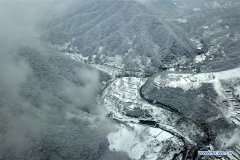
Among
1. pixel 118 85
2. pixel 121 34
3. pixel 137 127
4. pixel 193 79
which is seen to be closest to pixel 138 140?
pixel 137 127

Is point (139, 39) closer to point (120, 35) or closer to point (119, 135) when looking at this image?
point (120, 35)

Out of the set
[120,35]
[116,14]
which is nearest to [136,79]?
[120,35]

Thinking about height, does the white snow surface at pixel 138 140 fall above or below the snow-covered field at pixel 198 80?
above

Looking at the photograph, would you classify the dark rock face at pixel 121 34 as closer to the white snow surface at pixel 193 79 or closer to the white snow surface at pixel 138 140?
the white snow surface at pixel 193 79

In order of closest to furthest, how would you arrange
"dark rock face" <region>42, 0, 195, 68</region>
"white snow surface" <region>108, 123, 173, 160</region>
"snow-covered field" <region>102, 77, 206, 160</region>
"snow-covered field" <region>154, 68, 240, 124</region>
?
1. "white snow surface" <region>108, 123, 173, 160</region>
2. "snow-covered field" <region>102, 77, 206, 160</region>
3. "snow-covered field" <region>154, 68, 240, 124</region>
4. "dark rock face" <region>42, 0, 195, 68</region>

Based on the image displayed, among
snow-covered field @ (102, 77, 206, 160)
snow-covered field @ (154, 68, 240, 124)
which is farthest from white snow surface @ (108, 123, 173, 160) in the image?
snow-covered field @ (154, 68, 240, 124)

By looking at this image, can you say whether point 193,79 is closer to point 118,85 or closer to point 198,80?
point 198,80

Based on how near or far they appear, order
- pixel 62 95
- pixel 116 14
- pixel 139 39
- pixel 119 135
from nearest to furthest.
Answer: pixel 119 135 → pixel 62 95 → pixel 139 39 → pixel 116 14

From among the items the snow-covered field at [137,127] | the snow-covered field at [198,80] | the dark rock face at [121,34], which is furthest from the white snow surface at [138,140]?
the dark rock face at [121,34]

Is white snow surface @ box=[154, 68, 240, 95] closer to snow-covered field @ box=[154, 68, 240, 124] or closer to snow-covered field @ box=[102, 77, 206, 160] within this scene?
snow-covered field @ box=[154, 68, 240, 124]
